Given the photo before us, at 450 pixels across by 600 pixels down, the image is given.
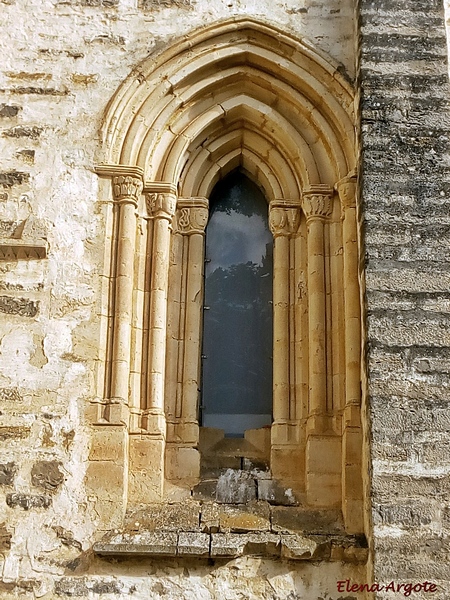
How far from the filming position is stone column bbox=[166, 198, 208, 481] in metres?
6.17

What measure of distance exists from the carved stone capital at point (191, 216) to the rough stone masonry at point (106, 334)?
72 cm

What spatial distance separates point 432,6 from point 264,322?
258 cm

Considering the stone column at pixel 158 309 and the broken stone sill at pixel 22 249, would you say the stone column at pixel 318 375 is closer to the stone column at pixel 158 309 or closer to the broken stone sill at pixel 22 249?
the stone column at pixel 158 309

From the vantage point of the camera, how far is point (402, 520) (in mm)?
5109

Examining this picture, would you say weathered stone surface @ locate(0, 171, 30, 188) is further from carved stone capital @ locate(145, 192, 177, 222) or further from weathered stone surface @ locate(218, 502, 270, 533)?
weathered stone surface @ locate(218, 502, 270, 533)

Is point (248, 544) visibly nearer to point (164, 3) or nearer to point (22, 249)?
point (22, 249)

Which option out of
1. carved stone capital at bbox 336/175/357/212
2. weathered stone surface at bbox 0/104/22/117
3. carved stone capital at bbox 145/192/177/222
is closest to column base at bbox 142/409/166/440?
carved stone capital at bbox 145/192/177/222

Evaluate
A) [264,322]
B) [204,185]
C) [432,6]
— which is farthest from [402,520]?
[432,6]

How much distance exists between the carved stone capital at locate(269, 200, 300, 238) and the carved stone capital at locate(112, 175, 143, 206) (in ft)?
3.53

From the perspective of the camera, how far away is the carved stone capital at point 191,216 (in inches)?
266

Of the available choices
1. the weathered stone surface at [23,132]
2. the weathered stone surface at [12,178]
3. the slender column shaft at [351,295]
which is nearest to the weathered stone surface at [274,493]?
the slender column shaft at [351,295]

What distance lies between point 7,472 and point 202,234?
228 centimetres

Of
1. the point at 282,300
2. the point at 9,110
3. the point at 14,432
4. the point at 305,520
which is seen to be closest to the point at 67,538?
the point at 14,432

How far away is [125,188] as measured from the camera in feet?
20.9
